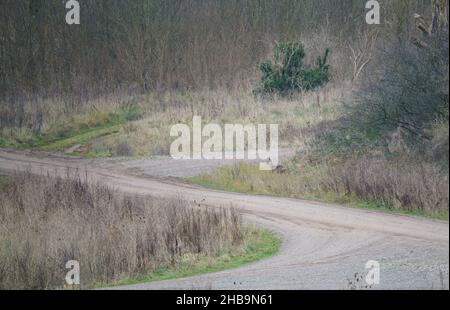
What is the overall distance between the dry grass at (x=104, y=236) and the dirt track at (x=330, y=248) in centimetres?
147

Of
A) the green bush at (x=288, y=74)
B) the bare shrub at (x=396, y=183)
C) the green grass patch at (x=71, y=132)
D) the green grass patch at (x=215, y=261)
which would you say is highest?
the green bush at (x=288, y=74)

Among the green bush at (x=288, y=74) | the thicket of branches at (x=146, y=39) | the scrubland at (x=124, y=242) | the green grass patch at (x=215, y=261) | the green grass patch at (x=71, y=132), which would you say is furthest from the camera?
the thicket of branches at (x=146, y=39)

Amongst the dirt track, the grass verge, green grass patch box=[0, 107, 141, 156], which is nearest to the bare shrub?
the grass verge

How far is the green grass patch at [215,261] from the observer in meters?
15.4

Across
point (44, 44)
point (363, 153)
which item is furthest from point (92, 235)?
point (44, 44)

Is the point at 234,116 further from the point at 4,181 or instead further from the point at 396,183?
the point at 396,183

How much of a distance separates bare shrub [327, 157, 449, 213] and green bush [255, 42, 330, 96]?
1341 centimetres

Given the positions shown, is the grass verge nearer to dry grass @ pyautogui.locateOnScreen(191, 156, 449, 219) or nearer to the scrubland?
dry grass @ pyautogui.locateOnScreen(191, 156, 449, 219)

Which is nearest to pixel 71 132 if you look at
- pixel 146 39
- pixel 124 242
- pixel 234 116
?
pixel 234 116

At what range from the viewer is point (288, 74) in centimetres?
3447

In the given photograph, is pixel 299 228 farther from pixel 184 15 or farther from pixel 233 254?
pixel 184 15

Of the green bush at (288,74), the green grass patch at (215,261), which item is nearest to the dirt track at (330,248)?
the green grass patch at (215,261)

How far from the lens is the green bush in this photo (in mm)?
34156

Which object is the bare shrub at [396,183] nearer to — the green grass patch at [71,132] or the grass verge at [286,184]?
the grass verge at [286,184]
